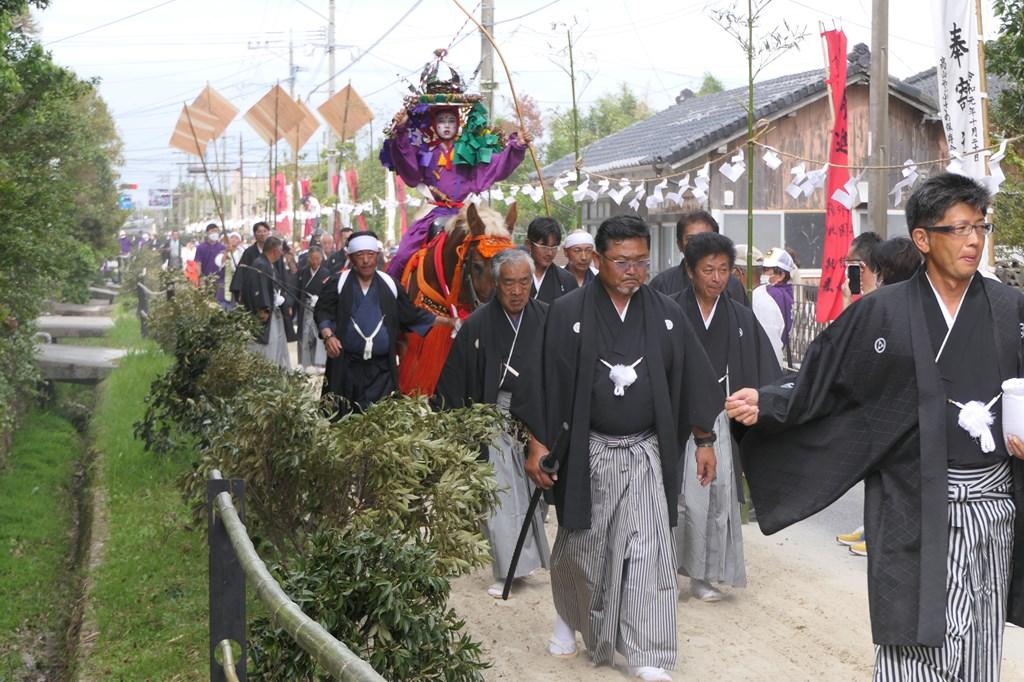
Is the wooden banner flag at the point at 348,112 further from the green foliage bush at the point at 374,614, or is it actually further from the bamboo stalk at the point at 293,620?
the bamboo stalk at the point at 293,620

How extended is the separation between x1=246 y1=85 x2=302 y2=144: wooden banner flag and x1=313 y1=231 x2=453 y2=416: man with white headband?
528 inches

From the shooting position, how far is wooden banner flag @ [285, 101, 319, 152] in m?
24.4

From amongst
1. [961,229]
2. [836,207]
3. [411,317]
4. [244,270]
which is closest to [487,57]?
[244,270]

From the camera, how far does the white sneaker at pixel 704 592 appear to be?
784 cm

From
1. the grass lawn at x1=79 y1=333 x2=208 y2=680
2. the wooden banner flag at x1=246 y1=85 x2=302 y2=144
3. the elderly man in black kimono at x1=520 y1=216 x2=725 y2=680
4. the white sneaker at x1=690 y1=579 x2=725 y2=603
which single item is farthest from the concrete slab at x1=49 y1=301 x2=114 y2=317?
the elderly man in black kimono at x1=520 y1=216 x2=725 y2=680

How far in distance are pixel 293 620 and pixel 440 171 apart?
26.2ft

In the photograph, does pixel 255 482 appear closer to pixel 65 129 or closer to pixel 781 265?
pixel 781 265

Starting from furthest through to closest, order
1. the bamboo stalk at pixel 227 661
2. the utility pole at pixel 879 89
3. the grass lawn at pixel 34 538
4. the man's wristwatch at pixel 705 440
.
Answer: the utility pole at pixel 879 89, the grass lawn at pixel 34 538, the man's wristwatch at pixel 705 440, the bamboo stalk at pixel 227 661

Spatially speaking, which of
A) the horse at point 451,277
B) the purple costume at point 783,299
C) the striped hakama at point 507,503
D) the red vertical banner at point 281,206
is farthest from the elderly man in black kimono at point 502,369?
the red vertical banner at point 281,206

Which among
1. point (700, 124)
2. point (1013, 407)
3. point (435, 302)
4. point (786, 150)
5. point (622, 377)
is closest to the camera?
point (1013, 407)

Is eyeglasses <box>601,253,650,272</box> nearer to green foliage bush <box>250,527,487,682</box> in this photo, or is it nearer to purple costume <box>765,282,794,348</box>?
green foliage bush <box>250,527,487,682</box>

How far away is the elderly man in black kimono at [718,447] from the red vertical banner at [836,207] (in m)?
5.14

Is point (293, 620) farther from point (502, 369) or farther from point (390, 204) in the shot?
point (390, 204)

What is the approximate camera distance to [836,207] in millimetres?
12828
